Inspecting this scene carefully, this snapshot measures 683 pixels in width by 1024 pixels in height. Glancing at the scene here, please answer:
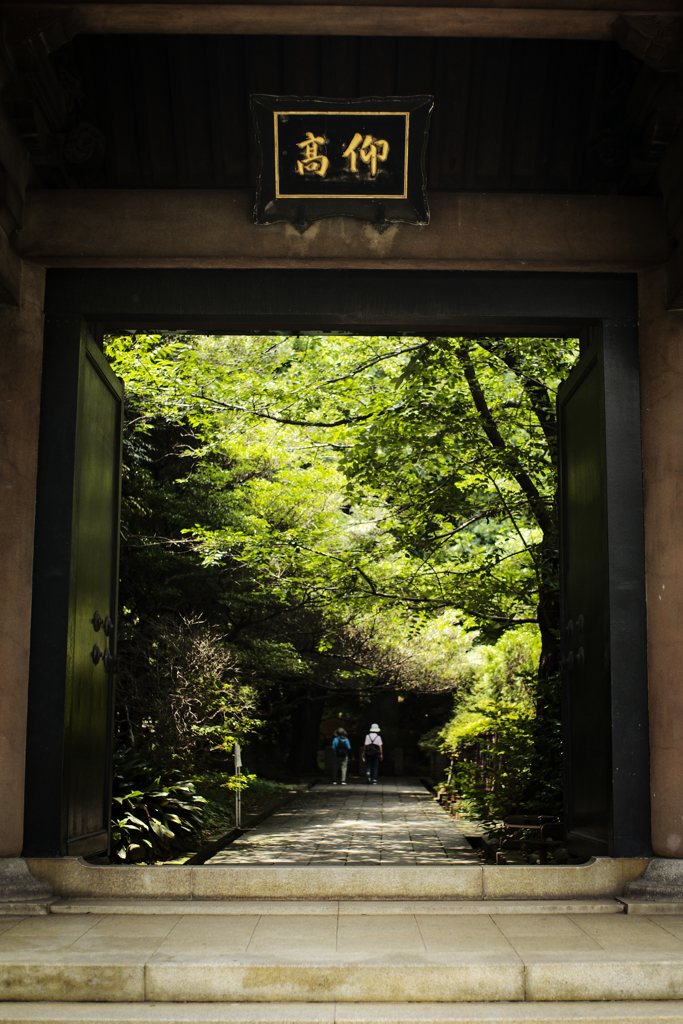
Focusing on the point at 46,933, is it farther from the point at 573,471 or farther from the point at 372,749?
the point at 372,749

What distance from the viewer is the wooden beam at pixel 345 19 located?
4.08m

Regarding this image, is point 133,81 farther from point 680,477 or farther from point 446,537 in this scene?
point 446,537

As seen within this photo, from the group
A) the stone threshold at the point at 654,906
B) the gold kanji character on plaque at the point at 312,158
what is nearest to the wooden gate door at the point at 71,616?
the gold kanji character on plaque at the point at 312,158

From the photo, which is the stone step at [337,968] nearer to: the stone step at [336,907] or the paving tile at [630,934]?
the paving tile at [630,934]

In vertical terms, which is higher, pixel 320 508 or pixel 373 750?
pixel 320 508

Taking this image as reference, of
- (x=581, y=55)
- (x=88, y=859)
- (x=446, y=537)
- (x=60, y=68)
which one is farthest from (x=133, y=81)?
(x=446, y=537)

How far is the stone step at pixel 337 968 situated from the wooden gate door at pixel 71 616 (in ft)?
2.99

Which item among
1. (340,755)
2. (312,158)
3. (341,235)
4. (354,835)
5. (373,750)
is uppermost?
(312,158)

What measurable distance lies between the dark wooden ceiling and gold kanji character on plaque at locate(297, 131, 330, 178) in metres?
0.39

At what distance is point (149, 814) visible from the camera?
823 centimetres

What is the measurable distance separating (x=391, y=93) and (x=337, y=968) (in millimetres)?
4337

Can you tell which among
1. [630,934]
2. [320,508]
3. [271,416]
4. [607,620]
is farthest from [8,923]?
[320,508]

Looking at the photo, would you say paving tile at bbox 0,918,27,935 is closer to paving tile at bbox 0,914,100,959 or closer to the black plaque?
paving tile at bbox 0,914,100,959

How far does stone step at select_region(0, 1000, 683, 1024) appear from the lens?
292 centimetres
